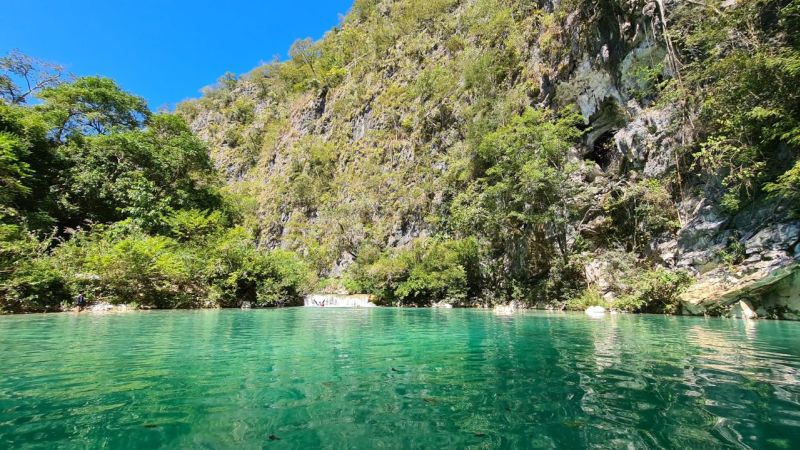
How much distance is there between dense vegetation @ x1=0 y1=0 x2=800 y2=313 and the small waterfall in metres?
1.00

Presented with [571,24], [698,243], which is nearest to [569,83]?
[571,24]

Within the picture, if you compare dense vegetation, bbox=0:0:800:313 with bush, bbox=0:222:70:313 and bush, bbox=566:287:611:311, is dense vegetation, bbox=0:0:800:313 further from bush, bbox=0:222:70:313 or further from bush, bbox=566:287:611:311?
bush, bbox=566:287:611:311

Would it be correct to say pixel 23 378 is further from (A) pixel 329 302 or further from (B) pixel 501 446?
(A) pixel 329 302

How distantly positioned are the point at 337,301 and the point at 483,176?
12459mm

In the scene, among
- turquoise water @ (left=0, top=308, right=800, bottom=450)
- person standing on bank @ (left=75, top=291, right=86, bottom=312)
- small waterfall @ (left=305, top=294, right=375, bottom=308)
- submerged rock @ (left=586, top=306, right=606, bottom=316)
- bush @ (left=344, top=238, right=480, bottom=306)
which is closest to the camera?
turquoise water @ (left=0, top=308, right=800, bottom=450)

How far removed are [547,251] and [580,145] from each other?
5886mm

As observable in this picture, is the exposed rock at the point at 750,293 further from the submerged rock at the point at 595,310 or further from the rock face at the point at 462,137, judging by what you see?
the submerged rock at the point at 595,310

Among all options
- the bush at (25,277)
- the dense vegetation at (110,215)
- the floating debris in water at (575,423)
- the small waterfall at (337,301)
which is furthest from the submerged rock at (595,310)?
the bush at (25,277)

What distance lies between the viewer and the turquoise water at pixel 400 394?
2.77m

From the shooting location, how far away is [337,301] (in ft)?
86.6

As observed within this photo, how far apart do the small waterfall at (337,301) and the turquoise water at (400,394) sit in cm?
1876

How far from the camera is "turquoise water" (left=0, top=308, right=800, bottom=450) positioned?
9.09ft

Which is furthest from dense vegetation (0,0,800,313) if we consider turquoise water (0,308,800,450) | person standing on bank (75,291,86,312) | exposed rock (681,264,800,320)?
turquoise water (0,308,800,450)

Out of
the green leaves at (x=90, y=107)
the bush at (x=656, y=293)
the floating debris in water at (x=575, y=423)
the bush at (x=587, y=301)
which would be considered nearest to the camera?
the floating debris in water at (x=575, y=423)
